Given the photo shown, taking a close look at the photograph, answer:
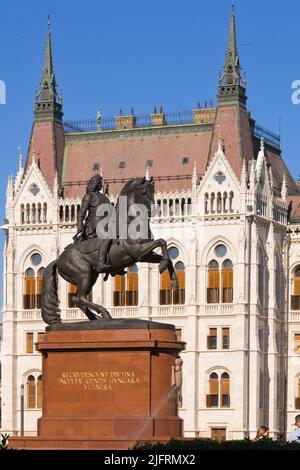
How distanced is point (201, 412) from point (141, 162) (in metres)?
18.1

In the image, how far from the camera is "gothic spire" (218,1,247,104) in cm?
12081

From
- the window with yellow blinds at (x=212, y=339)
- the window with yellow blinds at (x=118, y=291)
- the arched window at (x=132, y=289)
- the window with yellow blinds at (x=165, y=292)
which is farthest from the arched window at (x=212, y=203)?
the window with yellow blinds at (x=118, y=291)

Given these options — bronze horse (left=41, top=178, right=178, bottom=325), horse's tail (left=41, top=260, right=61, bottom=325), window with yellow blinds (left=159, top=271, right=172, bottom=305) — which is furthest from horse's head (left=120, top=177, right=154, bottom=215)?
window with yellow blinds (left=159, top=271, right=172, bottom=305)

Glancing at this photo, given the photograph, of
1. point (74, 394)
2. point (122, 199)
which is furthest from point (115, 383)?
point (122, 199)

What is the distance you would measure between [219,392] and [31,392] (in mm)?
12988

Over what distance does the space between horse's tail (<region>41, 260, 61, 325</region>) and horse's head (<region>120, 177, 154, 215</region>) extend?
10.9 feet

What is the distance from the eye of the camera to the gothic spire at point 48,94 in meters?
126

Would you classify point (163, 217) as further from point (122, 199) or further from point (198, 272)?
point (122, 199)

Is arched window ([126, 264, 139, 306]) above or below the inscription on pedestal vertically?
above

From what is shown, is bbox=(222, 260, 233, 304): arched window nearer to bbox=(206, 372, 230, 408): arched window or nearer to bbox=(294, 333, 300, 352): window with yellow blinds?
bbox=(206, 372, 230, 408): arched window

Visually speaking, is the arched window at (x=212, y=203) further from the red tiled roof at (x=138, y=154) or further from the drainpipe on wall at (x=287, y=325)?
the drainpipe on wall at (x=287, y=325)

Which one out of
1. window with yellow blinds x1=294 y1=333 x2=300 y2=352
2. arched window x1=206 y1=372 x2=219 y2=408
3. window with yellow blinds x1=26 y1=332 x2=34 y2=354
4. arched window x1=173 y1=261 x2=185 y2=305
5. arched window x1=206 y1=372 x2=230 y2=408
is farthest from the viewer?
window with yellow blinds x1=26 y1=332 x2=34 y2=354

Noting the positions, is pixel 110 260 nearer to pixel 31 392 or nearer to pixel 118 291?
pixel 118 291
